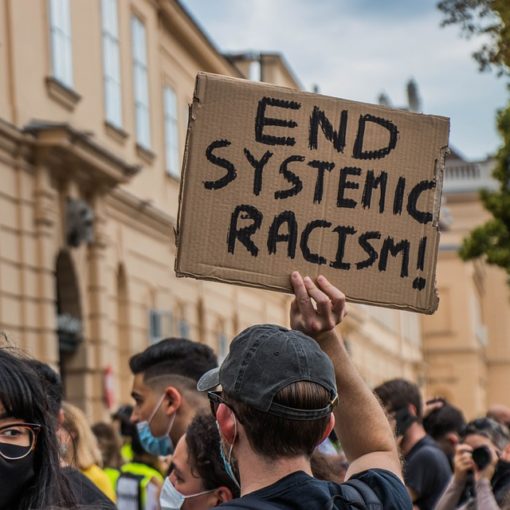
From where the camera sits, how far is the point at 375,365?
54.4 meters

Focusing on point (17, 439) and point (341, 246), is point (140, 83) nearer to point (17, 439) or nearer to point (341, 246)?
point (341, 246)

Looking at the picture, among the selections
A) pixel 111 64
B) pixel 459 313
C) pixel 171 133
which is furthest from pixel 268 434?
pixel 459 313

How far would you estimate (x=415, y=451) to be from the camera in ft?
26.5

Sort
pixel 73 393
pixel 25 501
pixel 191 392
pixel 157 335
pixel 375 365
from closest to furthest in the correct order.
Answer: pixel 25 501, pixel 191 392, pixel 73 393, pixel 157 335, pixel 375 365

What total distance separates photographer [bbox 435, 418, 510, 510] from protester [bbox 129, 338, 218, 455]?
1.31 m

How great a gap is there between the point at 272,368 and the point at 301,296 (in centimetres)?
49

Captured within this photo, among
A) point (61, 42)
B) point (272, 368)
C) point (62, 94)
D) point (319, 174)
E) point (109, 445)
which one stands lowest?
point (109, 445)

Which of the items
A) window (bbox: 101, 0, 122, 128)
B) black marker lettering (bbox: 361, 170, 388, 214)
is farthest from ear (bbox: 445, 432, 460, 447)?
window (bbox: 101, 0, 122, 128)

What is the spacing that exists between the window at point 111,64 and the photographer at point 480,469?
15.0 metres

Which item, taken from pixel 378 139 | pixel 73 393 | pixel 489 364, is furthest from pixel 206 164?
pixel 489 364

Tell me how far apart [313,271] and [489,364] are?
8153cm

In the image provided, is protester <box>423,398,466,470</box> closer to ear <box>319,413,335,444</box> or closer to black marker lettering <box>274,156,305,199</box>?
black marker lettering <box>274,156,305,199</box>

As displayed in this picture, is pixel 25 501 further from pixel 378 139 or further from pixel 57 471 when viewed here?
pixel 378 139

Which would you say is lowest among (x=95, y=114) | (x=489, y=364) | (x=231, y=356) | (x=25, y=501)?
(x=489, y=364)
